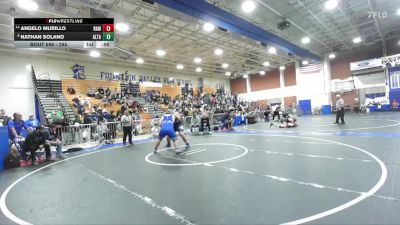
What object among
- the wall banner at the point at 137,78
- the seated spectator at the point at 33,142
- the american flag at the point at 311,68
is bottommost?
the seated spectator at the point at 33,142

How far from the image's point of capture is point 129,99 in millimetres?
22875

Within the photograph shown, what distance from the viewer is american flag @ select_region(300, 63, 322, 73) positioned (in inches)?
1113

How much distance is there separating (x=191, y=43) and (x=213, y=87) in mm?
15487

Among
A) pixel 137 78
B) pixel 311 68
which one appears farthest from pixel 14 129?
pixel 311 68

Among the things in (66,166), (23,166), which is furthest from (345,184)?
(23,166)

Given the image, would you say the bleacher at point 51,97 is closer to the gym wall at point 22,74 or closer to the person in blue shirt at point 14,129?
the gym wall at point 22,74

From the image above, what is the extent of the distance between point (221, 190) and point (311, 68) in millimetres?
28492

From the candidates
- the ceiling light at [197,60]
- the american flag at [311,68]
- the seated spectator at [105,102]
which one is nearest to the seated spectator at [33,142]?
the seated spectator at [105,102]

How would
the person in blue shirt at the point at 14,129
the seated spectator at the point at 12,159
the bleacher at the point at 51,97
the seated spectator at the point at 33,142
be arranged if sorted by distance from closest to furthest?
the seated spectator at the point at 12,159 → the seated spectator at the point at 33,142 → the person in blue shirt at the point at 14,129 → the bleacher at the point at 51,97

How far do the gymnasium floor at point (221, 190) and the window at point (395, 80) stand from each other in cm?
2173

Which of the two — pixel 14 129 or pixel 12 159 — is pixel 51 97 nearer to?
pixel 14 129

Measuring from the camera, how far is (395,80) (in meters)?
24.0

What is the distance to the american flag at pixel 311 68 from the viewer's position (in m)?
28.3
